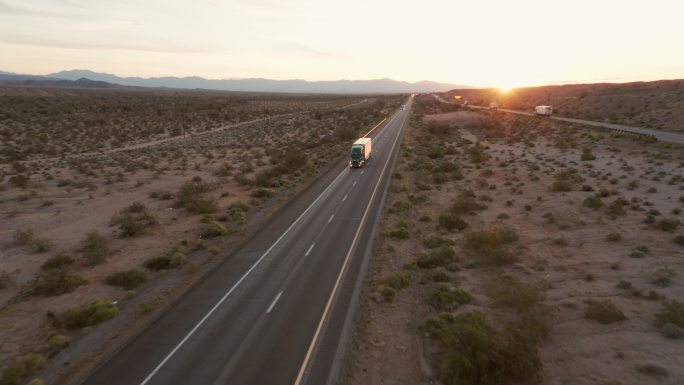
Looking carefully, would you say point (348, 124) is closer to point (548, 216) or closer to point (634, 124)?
point (634, 124)

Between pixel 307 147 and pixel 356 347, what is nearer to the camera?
pixel 356 347

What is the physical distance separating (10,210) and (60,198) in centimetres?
438

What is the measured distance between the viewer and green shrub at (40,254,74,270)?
2483cm

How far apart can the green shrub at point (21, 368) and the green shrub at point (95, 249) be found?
10.3 metres

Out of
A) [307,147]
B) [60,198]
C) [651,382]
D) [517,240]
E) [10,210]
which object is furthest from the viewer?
[307,147]

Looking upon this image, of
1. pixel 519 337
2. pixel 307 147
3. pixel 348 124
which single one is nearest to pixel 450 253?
pixel 519 337

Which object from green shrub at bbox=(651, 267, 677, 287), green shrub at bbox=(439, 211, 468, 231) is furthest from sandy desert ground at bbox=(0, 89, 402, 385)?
green shrub at bbox=(651, 267, 677, 287)

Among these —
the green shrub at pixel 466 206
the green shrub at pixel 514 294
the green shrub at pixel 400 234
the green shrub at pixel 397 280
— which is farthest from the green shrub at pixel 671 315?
the green shrub at pixel 466 206

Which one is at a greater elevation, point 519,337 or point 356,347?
→ point 519,337

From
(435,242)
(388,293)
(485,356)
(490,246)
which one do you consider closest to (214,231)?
(388,293)

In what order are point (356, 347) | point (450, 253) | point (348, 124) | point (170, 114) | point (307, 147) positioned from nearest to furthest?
point (356, 347)
point (450, 253)
point (307, 147)
point (348, 124)
point (170, 114)

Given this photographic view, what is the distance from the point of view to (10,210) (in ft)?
117

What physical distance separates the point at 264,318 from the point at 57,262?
15.5 m

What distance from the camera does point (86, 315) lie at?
1905 centimetres
